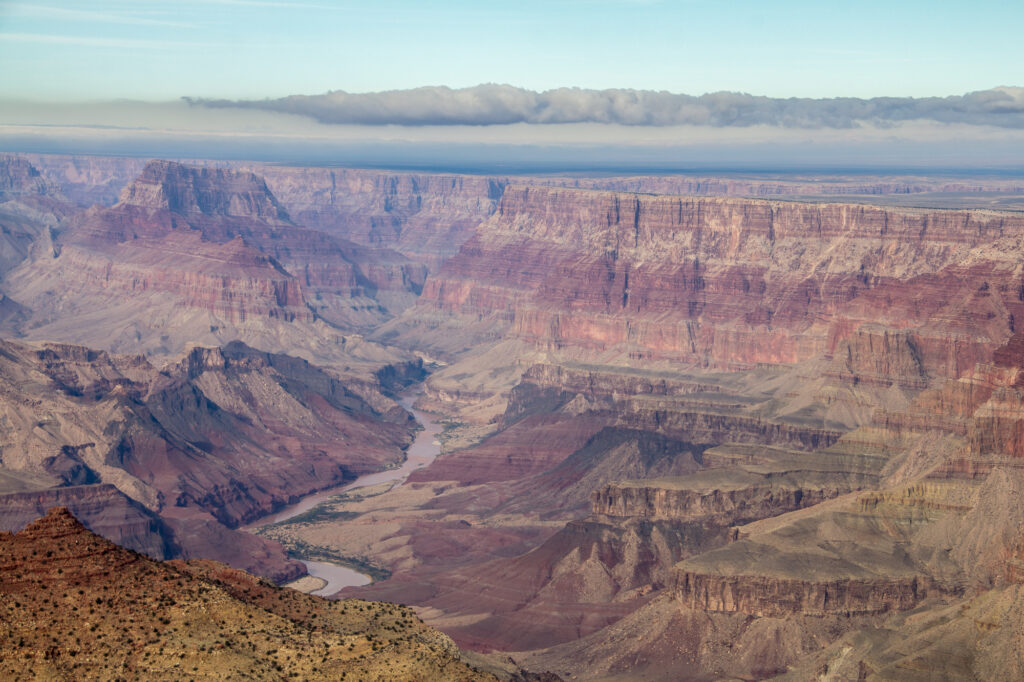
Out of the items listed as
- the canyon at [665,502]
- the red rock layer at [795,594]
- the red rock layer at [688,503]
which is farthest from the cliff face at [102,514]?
the red rock layer at [795,594]

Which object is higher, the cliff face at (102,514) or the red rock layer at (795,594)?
the red rock layer at (795,594)

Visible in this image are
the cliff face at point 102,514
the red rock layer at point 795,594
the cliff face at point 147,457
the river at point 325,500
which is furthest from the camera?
the cliff face at point 147,457

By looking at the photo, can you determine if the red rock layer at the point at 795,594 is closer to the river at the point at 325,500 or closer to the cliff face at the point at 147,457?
the river at the point at 325,500

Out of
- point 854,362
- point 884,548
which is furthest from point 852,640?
point 854,362

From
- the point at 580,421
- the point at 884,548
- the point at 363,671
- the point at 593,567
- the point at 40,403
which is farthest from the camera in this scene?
the point at 580,421

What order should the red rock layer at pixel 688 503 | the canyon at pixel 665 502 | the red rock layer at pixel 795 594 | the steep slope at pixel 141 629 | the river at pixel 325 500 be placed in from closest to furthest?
the steep slope at pixel 141 629, the canyon at pixel 665 502, the red rock layer at pixel 795 594, the red rock layer at pixel 688 503, the river at pixel 325 500

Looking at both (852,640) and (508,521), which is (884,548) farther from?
(508,521)

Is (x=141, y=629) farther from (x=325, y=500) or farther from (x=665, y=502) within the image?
(x=325, y=500)

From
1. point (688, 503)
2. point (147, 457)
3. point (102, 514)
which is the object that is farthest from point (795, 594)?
point (147, 457)
